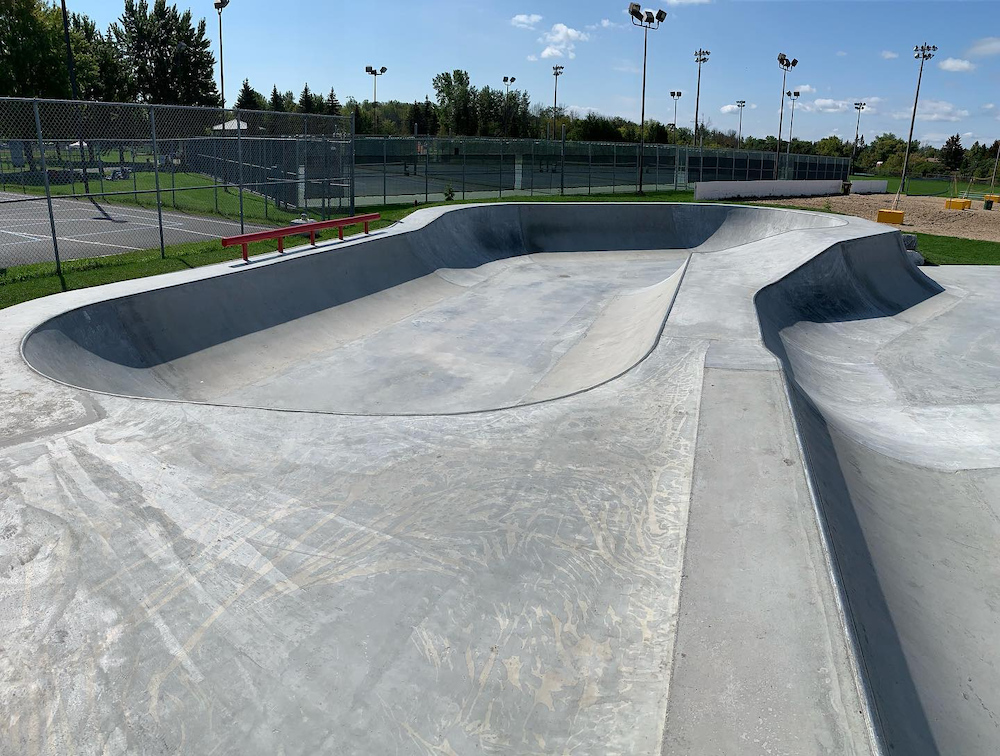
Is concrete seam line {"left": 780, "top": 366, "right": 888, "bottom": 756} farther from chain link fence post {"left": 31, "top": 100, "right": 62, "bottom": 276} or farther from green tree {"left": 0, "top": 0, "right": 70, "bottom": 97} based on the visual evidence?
green tree {"left": 0, "top": 0, "right": 70, "bottom": 97}

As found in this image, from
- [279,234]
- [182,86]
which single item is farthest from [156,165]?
[182,86]

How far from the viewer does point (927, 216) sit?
31.6 metres

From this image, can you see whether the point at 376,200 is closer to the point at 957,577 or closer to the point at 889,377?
the point at 889,377

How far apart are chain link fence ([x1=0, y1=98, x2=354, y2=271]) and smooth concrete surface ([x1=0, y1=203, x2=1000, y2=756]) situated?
6163mm

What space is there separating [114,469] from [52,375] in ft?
8.80

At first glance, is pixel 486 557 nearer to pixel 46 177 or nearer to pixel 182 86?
pixel 46 177

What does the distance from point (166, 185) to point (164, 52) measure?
40.3m

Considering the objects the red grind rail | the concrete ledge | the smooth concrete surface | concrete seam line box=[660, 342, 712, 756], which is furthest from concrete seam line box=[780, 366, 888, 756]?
the concrete ledge

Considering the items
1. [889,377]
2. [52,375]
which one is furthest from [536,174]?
[52,375]

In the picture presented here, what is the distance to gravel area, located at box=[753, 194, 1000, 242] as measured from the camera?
26.9 metres

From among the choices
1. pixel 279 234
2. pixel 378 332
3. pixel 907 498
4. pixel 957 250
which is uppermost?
pixel 279 234

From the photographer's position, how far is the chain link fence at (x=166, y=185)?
45.4 ft

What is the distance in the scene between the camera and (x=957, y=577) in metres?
4.98

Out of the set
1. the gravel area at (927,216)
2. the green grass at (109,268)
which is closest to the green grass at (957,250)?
the gravel area at (927,216)
